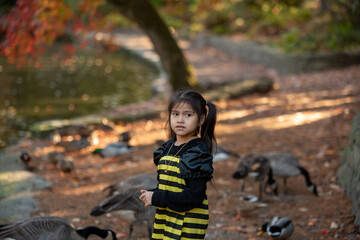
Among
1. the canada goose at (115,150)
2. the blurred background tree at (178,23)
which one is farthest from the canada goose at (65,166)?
the blurred background tree at (178,23)

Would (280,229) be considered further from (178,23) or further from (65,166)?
(178,23)

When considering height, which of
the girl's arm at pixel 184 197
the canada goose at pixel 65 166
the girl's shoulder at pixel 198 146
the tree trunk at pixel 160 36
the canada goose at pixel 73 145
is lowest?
the canada goose at pixel 65 166

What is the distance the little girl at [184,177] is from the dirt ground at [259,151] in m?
1.73

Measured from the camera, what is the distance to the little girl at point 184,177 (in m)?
2.62

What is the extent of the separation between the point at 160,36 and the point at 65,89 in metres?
5.69

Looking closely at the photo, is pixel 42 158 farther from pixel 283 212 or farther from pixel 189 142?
pixel 189 142

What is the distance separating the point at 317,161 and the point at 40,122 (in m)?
6.68

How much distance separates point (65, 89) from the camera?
577 inches

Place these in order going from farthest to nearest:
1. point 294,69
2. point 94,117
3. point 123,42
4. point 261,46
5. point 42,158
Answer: point 123,42 → point 261,46 → point 294,69 → point 94,117 → point 42,158

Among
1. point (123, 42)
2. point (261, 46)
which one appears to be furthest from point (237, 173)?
point (123, 42)

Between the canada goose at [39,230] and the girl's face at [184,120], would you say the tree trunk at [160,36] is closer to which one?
the canada goose at [39,230]

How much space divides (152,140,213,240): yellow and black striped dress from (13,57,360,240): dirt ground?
5.67 feet

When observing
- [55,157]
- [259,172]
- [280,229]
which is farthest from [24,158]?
[280,229]

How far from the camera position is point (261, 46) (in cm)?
1897
